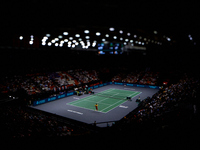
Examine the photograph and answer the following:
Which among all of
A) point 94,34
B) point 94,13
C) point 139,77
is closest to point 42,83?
point 94,34

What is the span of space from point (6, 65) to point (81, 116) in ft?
64.5

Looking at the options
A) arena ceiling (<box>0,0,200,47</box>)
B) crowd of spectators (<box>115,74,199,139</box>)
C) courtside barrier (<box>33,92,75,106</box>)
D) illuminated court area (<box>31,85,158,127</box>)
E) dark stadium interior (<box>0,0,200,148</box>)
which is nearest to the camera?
dark stadium interior (<box>0,0,200,148</box>)

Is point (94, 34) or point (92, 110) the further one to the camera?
point (92, 110)

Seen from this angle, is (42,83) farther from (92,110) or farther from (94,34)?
(94,34)

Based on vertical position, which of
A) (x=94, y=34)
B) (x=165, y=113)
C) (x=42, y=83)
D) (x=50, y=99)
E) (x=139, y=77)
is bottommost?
(x=50, y=99)

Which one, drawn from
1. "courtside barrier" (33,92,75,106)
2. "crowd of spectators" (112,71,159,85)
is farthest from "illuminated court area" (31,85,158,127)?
"crowd of spectators" (112,71,159,85)

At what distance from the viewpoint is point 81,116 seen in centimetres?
2008

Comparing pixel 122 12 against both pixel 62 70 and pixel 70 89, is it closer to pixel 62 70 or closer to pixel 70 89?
pixel 70 89

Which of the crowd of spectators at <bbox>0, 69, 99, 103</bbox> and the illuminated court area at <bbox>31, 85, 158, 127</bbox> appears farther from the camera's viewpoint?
the crowd of spectators at <bbox>0, 69, 99, 103</bbox>

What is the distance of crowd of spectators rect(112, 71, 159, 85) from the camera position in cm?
4217

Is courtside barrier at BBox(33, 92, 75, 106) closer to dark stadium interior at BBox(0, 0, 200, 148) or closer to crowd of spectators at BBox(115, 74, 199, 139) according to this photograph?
dark stadium interior at BBox(0, 0, 200, 148)

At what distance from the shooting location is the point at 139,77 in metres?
45.4

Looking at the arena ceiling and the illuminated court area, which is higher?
the arena ceiling

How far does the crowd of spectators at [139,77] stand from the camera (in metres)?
42.2
